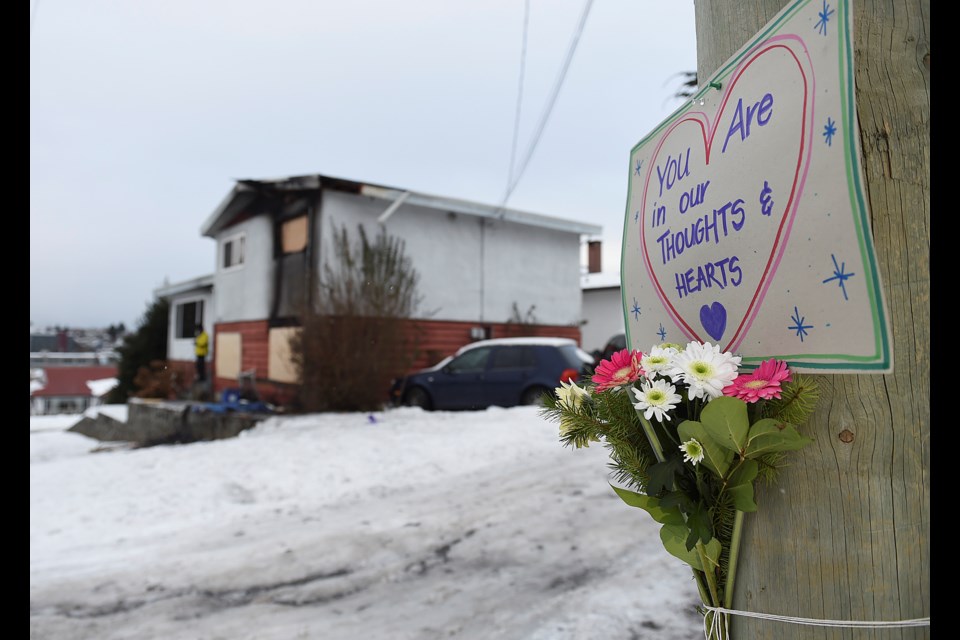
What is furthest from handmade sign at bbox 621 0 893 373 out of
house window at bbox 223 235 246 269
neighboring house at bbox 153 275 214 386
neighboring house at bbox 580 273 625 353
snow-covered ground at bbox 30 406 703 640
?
neighboring house at bbox 580 273 625 353

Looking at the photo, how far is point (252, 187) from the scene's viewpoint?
14484mm

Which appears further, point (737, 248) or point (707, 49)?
point (707, 49)

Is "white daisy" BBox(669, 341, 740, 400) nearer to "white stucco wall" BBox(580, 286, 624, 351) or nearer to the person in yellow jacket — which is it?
the person in yellow jacket

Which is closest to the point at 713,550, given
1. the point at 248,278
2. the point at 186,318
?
the point at 248,278

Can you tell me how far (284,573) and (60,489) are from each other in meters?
4.15

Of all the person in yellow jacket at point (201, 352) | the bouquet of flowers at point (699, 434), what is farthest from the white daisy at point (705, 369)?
the person in yellow jacket at point (201, 352)

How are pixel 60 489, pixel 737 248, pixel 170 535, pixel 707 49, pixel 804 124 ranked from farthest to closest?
pixel 60 489
pixel 170 535
pixel 707 49
pixel 737 248
pixel 804 124

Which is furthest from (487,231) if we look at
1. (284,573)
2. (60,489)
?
(284,573)

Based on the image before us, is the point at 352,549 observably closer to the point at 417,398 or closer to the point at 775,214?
the point at 775,214

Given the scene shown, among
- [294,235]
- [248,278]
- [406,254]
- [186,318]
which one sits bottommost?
[186,318]

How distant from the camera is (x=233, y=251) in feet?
57.8

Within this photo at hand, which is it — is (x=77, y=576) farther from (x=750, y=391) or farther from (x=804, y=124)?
(x=804, y=124)

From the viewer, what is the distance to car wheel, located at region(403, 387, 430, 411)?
11953 mm

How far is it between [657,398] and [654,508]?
10.2 inches
